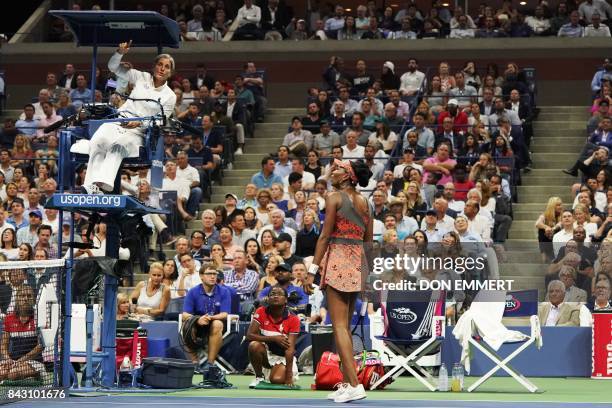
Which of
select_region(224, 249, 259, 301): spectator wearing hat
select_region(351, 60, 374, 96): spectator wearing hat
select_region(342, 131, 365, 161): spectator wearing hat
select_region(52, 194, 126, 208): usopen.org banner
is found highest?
select_region(351, 60, 374, 96): spectator wearing hat

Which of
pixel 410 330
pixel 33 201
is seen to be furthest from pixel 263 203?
pixel 410 330

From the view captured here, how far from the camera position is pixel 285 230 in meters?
19.9

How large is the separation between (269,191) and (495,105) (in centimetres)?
478

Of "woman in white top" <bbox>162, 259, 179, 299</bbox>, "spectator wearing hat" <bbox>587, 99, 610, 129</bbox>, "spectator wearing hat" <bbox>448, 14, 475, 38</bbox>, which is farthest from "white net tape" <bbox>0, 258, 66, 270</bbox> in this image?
"spectator wearing hat" <bbox>448, 14, 475, 38</bbox>

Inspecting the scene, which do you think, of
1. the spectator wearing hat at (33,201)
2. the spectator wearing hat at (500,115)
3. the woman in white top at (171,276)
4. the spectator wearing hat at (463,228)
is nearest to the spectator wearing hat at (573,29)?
the spectator wearing hat at (500,115)

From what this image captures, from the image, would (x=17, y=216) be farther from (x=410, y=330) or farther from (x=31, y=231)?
(x=410, y=330)

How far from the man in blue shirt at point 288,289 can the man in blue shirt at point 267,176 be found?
18.1ft

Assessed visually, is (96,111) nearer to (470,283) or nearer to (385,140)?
(470,283)

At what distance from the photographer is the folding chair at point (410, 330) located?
1405 centimetres

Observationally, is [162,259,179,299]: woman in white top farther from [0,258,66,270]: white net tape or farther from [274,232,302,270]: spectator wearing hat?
[0,258,66,270]: white net tape

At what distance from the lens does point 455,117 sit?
2361cm

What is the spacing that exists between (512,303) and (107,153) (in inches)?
213

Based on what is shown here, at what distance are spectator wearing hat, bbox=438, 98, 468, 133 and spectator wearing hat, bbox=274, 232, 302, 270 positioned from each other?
5.38 meters

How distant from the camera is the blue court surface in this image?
37.3ft
